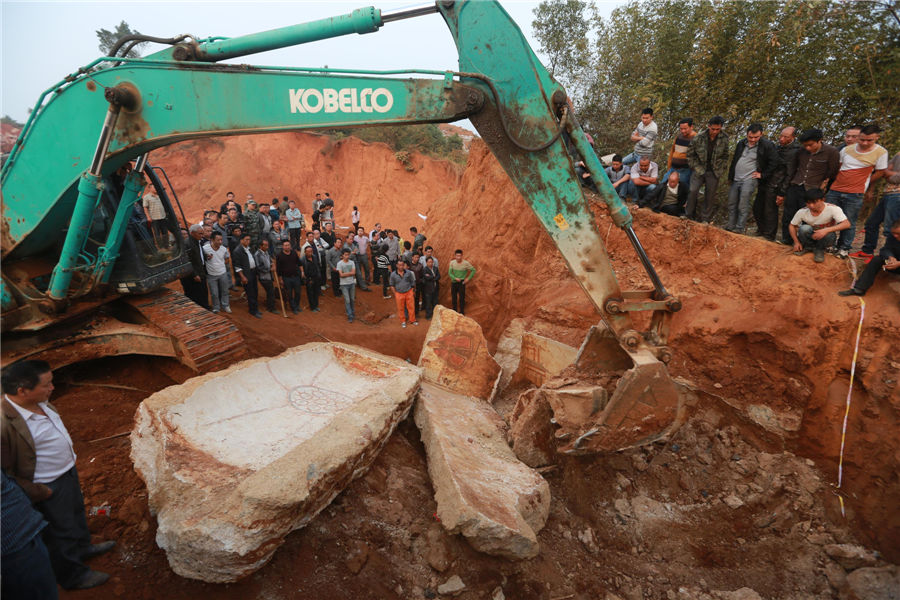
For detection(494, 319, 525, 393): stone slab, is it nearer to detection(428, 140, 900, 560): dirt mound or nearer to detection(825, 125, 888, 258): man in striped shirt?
detection(428, 140, 900, 560): dirt mound

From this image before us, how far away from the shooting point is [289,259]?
28.4ft

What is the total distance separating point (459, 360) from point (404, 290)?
10.7 ft

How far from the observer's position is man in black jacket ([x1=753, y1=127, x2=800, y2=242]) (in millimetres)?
5762

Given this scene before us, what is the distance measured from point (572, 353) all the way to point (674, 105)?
6.88m

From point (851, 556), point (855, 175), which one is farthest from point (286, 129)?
point (855, 175)

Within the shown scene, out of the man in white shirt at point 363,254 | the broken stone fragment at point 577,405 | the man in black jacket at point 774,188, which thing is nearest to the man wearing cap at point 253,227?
the man in white shirt at point 363,254

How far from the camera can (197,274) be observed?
7.03m

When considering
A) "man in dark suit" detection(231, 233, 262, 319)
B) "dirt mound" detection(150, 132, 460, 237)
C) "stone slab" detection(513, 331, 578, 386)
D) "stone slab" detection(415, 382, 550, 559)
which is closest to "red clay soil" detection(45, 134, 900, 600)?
"stone slab" detection(415, 382, 550, 559)

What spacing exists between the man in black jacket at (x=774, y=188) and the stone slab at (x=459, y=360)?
14.6 feet

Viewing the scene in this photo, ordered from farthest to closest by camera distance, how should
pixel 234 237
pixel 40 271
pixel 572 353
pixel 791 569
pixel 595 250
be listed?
pixel 234 237 < pixel 572 353 < pixel 40 271 < pixel 791 569 < pixel 595 250

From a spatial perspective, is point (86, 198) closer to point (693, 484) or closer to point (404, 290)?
point (404, 290)

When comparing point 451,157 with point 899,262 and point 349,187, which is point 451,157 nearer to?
point 349,187

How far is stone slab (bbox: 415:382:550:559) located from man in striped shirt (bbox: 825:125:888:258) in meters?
4.78

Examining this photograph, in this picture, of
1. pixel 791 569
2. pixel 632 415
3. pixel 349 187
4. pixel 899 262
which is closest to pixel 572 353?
pixel 632 415
